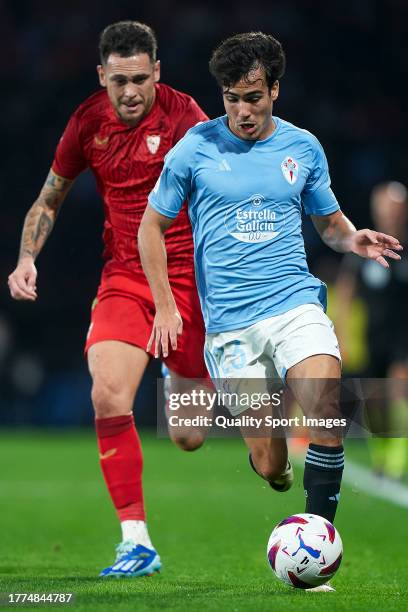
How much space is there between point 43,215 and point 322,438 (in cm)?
200

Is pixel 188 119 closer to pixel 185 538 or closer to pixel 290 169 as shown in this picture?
pixel 290 169

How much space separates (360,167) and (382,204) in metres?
8.66

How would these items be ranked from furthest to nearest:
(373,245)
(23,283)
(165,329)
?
(23,283) → (373,245) → (165,329)

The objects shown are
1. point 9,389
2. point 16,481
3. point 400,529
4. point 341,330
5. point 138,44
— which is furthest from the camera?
point 9,389

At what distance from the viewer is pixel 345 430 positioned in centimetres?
481

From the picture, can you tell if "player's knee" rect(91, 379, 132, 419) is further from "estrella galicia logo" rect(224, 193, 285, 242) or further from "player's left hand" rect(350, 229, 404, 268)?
"player's left hand" rect(350, 229, 404, 268)

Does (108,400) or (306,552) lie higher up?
(108,400)

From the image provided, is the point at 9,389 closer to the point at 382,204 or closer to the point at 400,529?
the point at 382,204

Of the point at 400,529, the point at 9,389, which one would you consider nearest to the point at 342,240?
the point at 400,529

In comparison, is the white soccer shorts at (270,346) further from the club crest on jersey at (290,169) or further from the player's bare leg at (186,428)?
the player's bare leg at (186,428)

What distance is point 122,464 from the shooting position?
5.63 metres

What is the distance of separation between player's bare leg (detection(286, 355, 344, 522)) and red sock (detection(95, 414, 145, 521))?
1143 mm

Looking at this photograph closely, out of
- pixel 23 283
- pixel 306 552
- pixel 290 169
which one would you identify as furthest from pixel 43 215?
pixel 306 552

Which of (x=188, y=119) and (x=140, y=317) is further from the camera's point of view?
(x=188, y=119)
